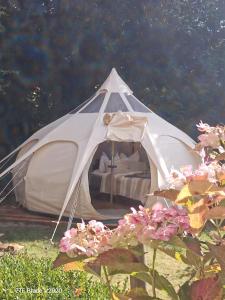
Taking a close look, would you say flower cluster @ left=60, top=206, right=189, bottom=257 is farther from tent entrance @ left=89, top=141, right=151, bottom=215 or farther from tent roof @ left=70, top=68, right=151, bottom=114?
tent roof @ left=70, top=68, right=151, bottom=114

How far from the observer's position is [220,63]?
12.9 meters

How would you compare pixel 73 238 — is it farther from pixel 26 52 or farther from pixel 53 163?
pixel 26 52

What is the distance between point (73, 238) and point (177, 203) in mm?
399

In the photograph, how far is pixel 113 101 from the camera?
29.7ft

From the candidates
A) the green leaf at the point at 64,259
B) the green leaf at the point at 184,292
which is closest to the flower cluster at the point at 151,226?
the green leaf at the point at 64,259

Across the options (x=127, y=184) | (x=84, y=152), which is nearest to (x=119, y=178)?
(x=127, y=184)

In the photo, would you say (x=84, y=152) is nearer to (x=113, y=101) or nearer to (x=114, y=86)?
(x=113, y=101)

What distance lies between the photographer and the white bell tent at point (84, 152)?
7.91m

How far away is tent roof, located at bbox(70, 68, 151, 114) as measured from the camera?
8.88 metres

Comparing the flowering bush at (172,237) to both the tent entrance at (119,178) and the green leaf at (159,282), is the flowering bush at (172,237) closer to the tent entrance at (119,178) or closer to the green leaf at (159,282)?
the green leaf at (159,282)

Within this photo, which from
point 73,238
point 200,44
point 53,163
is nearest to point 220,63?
point 200,44

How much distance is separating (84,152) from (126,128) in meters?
0.89

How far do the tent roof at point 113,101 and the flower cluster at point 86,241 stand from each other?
7.20m

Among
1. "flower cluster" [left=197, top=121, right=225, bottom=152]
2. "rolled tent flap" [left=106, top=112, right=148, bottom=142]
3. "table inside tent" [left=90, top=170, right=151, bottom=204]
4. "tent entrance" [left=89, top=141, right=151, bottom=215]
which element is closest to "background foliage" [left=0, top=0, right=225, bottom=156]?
"tent entrance" [left=89, top=141, right=151, bottom=215]
